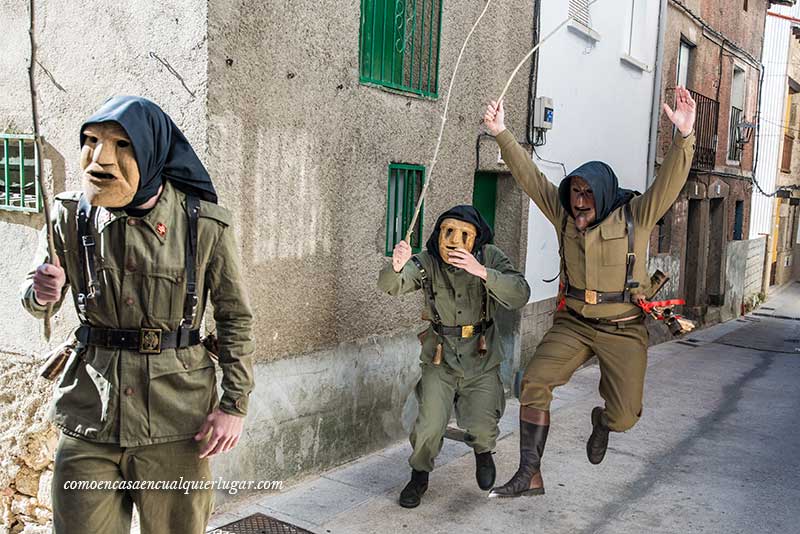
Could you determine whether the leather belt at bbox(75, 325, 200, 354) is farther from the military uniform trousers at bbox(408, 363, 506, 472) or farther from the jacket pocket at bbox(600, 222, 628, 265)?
the jacket pocket at bbox(600, 222, 628, 265)

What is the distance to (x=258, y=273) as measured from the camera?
16.1 ft

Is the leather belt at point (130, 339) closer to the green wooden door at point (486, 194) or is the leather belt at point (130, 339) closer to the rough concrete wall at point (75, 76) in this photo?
the rough concrete wall at point (75, 76)

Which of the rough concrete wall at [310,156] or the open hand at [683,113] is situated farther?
the rough concrete wall at [310,156]

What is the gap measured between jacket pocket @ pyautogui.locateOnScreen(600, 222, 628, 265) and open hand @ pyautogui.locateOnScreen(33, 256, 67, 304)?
9.35 ft

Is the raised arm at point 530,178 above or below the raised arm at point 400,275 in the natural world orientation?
above

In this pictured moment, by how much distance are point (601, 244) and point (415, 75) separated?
2.35 m

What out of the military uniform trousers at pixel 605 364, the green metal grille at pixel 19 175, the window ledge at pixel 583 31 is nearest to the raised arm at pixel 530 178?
the military uniform trousers at pixel 605 364

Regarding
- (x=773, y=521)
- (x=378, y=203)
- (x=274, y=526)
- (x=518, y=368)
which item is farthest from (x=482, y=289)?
(x=518, y=368)

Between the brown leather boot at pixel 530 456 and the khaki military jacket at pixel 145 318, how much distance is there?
2185mm

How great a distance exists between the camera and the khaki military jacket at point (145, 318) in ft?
9.14

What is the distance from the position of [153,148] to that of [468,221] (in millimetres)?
2376

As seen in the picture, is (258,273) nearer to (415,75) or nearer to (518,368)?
(415,75)

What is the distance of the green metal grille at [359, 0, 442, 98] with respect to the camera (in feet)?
18.8

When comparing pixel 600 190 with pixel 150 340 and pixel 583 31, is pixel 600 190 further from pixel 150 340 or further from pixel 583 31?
pixel 583 31
